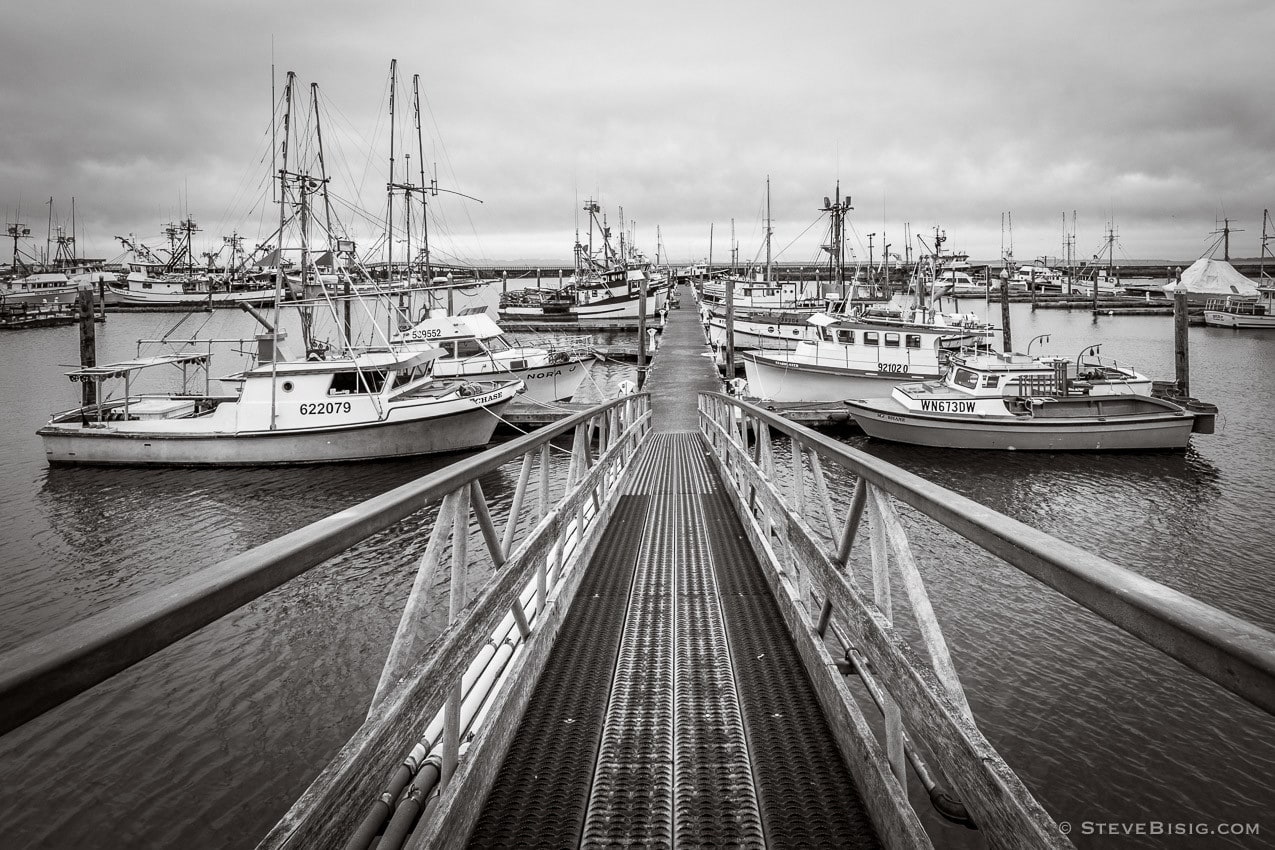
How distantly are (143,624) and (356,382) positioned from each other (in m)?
19.2

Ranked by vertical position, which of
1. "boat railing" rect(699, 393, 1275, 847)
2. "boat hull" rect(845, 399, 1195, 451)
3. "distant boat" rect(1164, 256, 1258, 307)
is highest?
"distant boat" rect(1164, 256, 1258, 307)

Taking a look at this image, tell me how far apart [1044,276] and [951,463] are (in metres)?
115

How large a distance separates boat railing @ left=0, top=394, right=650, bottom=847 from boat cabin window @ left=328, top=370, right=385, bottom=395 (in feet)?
51.3

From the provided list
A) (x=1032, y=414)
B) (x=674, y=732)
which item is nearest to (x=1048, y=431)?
(x=1032, y=414)

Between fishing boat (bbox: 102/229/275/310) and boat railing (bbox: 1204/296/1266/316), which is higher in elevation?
fishing boat (bbox: 102/229/275/310)

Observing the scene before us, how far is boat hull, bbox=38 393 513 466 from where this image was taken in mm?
17797

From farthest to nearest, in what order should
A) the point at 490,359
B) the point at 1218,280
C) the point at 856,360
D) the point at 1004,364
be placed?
the point at 1218,280 → the point at 856,360 → the point at 490,359 → the point at 1004,364

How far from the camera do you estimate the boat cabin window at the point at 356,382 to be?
1855 cm

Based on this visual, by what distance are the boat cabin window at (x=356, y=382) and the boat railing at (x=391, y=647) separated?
51.3 ft

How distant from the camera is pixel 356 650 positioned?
8.86 meters

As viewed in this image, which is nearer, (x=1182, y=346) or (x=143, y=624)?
(x=143, y=624)

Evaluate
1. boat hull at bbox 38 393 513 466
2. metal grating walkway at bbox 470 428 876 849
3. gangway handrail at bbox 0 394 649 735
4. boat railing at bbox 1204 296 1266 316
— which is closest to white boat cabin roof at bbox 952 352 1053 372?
boat hull at bbox 38 393 513 466

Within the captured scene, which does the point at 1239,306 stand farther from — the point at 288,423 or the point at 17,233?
the point at 17,233

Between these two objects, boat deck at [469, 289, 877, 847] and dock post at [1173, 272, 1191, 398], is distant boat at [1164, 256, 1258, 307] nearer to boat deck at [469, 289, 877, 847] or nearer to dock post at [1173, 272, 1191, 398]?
dock post at [1173, 272, 1191, 398]
